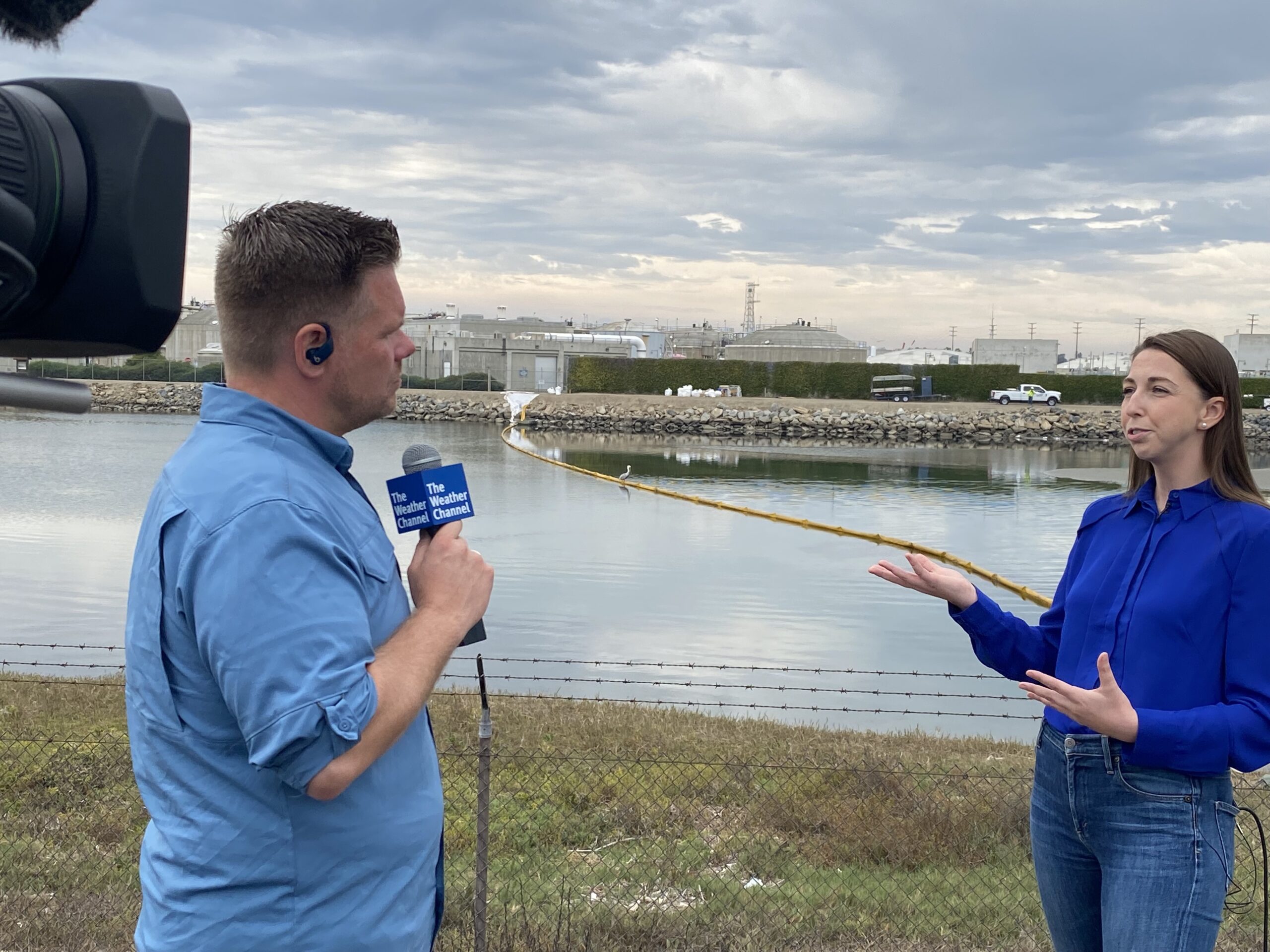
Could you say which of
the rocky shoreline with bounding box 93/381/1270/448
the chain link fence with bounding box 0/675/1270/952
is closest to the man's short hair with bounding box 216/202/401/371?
the chain link fence with bounding box 0/675/1270/952

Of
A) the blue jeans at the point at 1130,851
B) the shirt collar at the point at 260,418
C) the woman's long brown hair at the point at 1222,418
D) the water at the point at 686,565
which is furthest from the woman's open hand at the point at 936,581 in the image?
the water at the point at 686,565

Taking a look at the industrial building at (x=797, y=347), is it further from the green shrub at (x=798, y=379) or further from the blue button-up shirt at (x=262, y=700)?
the blue button-up shirt at (x=262, y=700)

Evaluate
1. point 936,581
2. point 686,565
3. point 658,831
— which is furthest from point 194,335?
point 936,581

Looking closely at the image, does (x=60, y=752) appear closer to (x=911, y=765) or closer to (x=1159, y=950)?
(x=911, y=765)

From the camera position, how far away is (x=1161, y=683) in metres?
2.49

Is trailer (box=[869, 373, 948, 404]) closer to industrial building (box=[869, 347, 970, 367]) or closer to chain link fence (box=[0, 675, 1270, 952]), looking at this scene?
industrial building (box=[869, 347, 970, 367])

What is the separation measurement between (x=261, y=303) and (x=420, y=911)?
3.43ft

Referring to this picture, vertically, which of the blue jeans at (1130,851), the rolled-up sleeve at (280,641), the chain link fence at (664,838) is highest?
the rolled-up sleeve at (280,641)

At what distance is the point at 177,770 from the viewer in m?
1.76

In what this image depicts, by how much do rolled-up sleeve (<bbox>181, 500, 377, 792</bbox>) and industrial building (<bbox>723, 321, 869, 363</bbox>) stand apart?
90.5m

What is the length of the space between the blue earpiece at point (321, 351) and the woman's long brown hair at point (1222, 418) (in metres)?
1.80

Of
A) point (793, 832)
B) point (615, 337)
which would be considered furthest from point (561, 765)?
point (615, 337)

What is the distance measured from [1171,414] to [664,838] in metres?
3.77

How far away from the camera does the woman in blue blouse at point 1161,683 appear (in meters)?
2.39
